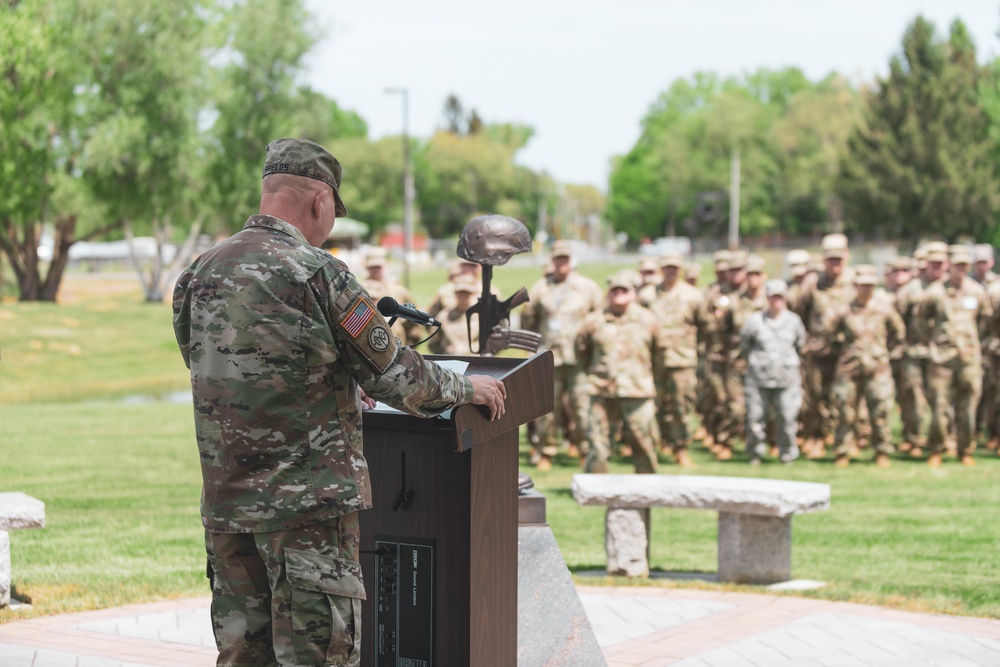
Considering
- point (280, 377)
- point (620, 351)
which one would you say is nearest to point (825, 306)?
point (620, 351)

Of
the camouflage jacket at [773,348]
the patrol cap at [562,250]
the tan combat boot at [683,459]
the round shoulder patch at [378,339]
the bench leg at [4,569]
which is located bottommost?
the tan combat boot at [683,459]

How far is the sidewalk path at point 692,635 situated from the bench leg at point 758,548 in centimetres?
43

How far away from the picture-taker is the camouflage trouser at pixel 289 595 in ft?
11.9

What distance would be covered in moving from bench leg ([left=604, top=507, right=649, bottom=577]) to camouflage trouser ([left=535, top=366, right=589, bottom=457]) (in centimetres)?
547

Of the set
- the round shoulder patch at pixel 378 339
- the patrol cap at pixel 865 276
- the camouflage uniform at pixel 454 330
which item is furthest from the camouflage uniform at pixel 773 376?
the round shoulder patch at pixel 378 339

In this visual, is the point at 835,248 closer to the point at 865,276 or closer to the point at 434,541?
the point at 865,276

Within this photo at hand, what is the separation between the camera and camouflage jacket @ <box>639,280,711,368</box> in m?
14.7

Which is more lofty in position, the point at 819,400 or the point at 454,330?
the point at 454,330

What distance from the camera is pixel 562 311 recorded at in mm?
14266

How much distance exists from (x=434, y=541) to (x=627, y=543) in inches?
171

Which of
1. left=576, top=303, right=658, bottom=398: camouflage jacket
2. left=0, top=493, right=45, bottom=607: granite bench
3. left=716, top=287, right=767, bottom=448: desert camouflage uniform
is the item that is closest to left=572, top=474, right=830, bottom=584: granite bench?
left=0, top=493, right=45, bottom=607: granite bench

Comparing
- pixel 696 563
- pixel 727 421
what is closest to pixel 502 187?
pixel 727 421

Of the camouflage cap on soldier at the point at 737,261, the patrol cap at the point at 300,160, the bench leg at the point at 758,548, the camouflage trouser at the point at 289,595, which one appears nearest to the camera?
the camouflage trouser at the point at 289,595

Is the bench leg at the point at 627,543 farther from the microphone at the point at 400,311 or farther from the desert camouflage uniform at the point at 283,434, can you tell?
the desert camouflage uniform at the point at 283,434
